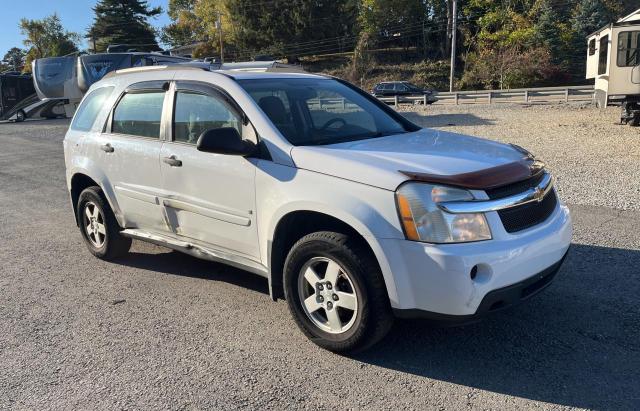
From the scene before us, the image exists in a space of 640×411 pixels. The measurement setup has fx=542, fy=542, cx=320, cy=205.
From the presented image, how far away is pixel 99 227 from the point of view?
5543mm

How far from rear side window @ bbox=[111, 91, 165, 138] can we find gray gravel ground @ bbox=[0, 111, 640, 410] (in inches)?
54.1

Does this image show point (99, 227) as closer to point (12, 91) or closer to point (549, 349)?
point (549, 349)

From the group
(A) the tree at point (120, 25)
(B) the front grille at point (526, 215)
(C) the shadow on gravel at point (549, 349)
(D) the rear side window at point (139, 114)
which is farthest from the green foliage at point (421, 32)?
(B) the front grille at point (526, 215)

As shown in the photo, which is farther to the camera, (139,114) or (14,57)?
(14,57)

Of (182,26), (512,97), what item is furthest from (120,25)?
(512,97)

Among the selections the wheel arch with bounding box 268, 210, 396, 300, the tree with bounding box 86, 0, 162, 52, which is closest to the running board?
the wheel arch with bounding box 268, 210, 396, 300

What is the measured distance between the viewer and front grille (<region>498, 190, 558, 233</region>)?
10.6 ft

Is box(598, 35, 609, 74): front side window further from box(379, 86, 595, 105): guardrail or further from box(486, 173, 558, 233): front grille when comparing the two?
box(486, 173, 558, 233): front grille

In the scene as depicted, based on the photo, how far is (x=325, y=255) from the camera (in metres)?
3.46

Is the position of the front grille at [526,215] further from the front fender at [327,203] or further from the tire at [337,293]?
the tire at [337,293]

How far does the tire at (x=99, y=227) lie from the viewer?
538cm

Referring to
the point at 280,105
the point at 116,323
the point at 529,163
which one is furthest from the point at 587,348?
the point at 116,323

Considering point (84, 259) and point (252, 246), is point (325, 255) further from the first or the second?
point (84, 259)

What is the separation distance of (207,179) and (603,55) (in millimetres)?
17063
